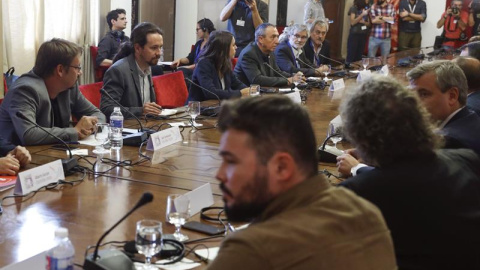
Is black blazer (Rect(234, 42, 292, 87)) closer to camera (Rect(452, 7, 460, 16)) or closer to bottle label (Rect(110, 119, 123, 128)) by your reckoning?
bottle label (Rect(110, 119, 123, 128))

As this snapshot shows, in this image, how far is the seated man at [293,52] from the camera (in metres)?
6.00

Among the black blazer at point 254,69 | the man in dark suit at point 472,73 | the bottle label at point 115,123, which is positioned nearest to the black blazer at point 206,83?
the black blazer at point 254,69

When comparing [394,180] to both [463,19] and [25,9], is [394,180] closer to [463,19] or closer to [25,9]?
[25,9]

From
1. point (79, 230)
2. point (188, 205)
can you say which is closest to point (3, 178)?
point (79, 230)

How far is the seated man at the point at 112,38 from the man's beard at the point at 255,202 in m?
5.48

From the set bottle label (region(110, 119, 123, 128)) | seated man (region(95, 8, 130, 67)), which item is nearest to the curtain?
seated man (region(95, 8, 130, 67))

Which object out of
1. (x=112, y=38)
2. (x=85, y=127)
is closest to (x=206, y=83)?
(x=85, y=127)

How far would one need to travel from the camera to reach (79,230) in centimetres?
174

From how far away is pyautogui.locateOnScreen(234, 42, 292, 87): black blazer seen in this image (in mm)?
5148

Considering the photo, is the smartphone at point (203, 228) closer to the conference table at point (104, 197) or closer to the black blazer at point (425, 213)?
the conference table at point (104, 197)

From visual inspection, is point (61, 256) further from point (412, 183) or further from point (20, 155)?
point (20, 155)

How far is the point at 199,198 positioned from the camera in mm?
2008

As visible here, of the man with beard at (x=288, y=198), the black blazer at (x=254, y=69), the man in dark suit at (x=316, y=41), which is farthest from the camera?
the man in dark suit at (x=316, y=41)

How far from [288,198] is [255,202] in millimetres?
58
